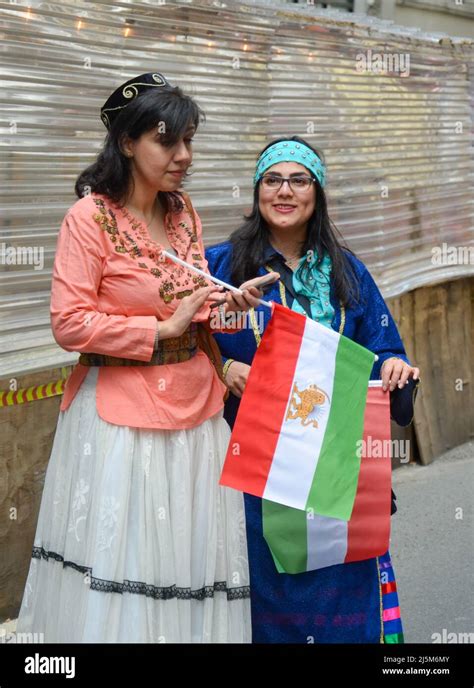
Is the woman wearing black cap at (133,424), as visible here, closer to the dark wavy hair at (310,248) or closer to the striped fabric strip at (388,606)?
the dark wavy hair at (310,248)

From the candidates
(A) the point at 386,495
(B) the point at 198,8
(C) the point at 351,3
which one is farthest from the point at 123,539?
(C) the point at 351,3

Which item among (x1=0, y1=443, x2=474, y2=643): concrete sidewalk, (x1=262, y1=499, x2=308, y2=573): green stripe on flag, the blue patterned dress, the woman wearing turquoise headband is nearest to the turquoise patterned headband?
the woman wearing turquoise headband

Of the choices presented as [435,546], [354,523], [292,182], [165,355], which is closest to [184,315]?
[165,355]

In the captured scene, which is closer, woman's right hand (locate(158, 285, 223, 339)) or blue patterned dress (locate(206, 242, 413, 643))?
woman's right hand (locate(158, 285, 223, 339))

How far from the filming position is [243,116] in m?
5.85

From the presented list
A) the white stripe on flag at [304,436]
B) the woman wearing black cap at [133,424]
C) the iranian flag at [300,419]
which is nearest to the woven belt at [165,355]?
the woman wearing black cap at [133,424]

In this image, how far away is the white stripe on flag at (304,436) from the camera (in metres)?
3.57

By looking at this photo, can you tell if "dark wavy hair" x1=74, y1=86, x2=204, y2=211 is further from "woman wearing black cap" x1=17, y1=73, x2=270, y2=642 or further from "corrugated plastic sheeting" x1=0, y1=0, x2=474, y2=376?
"corrugated plastic sheeting" x1=0, y1=0, x2=474, y2=376

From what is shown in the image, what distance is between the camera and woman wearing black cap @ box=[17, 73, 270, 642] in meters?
3.17

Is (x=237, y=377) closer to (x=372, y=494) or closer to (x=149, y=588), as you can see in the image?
(x=372, y=494)

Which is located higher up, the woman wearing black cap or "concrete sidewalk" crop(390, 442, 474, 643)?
the woman wearing black cap

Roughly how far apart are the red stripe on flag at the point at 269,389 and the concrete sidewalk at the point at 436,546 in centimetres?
178

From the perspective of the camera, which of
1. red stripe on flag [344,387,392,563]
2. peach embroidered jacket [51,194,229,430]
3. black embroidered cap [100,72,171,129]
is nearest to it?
peach embroidered jacket [51,194,229,430]

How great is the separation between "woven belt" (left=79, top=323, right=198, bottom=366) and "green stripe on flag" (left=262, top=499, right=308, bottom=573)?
2.03ft
